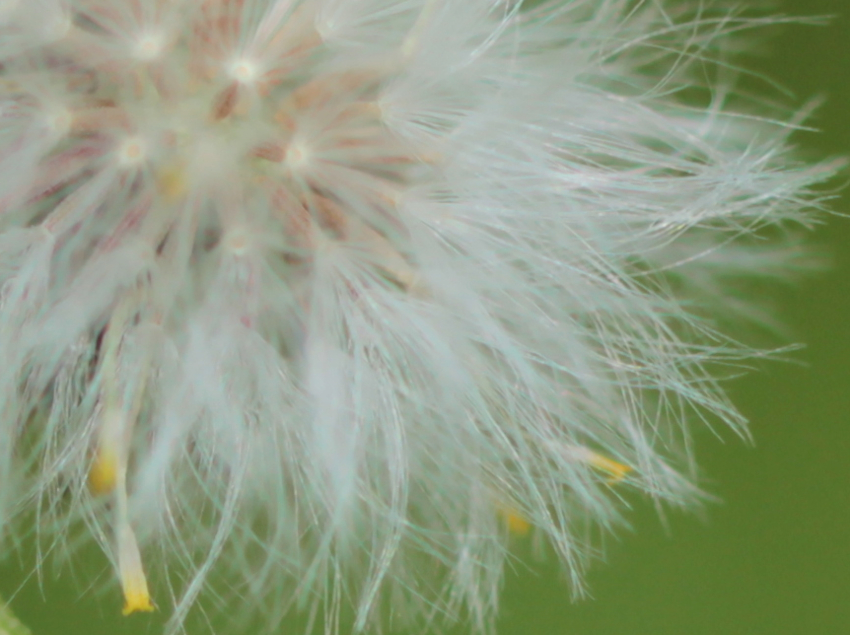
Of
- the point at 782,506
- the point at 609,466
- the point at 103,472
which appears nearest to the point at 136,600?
the point at 103,472

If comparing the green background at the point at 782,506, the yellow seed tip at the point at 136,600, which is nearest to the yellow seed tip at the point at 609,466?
the yellow seed tip at the point at 136,600

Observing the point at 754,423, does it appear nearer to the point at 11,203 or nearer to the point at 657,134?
the point at 657,134

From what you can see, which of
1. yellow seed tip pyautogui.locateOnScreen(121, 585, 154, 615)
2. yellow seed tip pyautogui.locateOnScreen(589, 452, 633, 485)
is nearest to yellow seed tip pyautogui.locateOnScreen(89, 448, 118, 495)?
yellow seed tip pyautogui.locateOnScreen(121, 585, 154, 615)

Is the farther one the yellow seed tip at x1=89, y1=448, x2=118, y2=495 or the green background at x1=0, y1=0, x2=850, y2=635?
the green background at x1=0, y1=0, x2=850, y2=635

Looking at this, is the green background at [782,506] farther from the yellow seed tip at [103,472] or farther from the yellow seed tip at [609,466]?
the yellow seed tip at [103,472]

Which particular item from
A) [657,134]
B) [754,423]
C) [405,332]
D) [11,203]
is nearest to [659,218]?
[657,134]

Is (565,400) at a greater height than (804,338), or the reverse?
(804,338)

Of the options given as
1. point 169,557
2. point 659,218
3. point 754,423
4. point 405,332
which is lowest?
Answer: point 169,557

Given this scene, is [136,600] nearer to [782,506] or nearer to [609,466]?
[609,466]

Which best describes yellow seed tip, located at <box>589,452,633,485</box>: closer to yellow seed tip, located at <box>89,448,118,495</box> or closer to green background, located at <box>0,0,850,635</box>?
yellow seed tip, located at <box>89,448,118,495</box>
